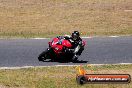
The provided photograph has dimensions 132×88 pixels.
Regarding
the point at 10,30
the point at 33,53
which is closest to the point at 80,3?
the point at 10,30

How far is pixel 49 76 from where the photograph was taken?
607 inches

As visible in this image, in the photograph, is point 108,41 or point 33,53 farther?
point 108,41

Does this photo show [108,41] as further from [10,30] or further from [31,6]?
[31,6]

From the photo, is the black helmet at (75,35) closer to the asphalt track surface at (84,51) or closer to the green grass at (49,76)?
the asphalt track surface at (84,51)

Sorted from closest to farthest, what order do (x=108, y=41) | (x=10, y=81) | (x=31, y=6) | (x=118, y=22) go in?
(x=10, y=81) → (x=108, y=41) → (x=118, y=22) → (x=31, y=6)

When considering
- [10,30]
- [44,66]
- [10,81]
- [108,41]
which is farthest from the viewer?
[10,30]

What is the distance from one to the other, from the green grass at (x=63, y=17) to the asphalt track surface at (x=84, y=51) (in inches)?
80.2

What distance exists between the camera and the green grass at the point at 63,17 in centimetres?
2613

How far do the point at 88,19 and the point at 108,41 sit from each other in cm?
654

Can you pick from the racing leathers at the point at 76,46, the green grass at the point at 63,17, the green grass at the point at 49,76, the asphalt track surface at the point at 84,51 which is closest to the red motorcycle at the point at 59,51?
the racing leathers at the point at 76,46

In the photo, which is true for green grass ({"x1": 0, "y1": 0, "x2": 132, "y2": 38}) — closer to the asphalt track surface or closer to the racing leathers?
the asphalt track surface

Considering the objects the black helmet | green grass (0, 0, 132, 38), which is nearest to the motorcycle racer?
the black helmet

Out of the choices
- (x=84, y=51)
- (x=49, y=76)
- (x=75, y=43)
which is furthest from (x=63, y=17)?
(x=49, y=76)

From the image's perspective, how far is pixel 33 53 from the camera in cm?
1981
